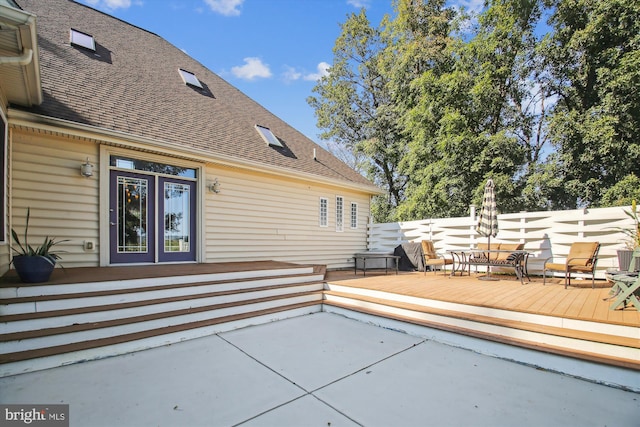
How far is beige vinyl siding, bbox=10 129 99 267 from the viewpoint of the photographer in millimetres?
4504

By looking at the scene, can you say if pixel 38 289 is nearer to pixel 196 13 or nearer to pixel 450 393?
pixel 450 393

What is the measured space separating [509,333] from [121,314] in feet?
15.8

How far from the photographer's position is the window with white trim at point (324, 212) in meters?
8.69

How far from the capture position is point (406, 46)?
1359cm

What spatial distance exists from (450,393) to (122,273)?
180 inches

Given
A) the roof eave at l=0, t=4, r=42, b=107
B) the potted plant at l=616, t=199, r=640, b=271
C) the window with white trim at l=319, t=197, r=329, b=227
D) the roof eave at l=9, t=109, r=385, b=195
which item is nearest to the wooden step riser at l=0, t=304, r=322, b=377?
the roof eave at l=0, t=4, r=42, b=107

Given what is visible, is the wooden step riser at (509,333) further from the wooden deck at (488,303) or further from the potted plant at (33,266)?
the potted plant at (33,266)

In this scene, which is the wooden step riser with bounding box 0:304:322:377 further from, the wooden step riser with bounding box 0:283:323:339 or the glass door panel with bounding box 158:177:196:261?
the glass door panel with bounding box 158:177:196:261

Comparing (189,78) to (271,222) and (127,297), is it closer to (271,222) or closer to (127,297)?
(271,222)

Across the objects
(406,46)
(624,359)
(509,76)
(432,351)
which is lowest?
(432,351)

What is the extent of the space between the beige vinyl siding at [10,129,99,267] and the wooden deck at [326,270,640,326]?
462cm

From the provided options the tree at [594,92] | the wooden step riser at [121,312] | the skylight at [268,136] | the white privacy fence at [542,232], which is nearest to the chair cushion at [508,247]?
the white privacy fence at [542,232]

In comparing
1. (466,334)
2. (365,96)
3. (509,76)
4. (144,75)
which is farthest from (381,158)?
(466,334)

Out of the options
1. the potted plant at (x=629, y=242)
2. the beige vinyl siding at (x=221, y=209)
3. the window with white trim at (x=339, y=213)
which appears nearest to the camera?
the beige vinyl siding at (x=221, y=209)
